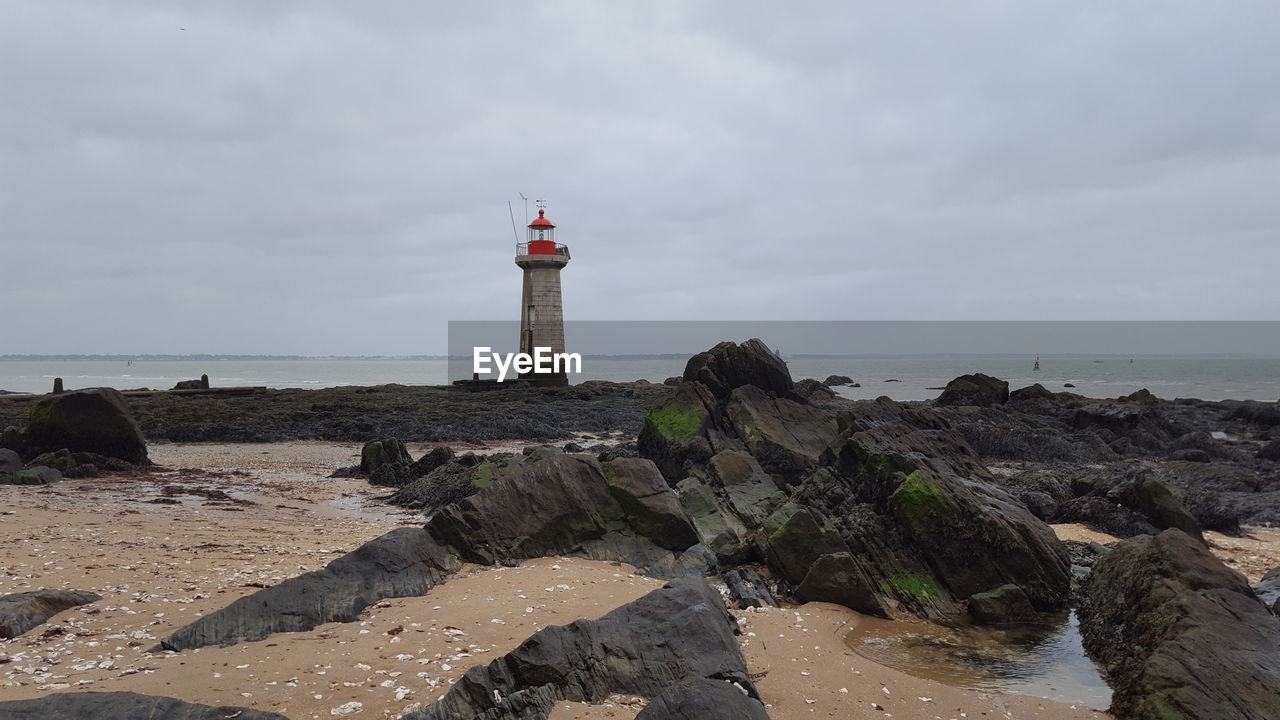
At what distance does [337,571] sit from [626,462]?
4471mm

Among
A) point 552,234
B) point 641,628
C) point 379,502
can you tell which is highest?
point 552,234

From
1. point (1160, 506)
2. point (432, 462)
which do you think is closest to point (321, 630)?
point (432, 462)

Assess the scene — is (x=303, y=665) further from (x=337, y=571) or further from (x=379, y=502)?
(x=379, y=502)

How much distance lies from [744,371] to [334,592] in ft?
40.6

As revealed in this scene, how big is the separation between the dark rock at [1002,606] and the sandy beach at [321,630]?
1.48m

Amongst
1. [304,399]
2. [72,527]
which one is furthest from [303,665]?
[304,399]

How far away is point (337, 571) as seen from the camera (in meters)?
7.86

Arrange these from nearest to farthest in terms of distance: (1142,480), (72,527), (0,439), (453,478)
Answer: (72,527) < (1142,480) < (453,478) < (0,439)

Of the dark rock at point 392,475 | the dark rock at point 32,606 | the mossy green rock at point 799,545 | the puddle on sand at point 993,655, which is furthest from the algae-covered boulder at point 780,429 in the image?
the dark rock at point 32,606

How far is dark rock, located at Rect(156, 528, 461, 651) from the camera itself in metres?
6.61

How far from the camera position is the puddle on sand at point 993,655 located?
22.7 ft

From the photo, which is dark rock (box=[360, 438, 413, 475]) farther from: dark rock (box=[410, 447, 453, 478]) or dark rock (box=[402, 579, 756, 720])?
dark rock (box=[402, 579, 756, 720])

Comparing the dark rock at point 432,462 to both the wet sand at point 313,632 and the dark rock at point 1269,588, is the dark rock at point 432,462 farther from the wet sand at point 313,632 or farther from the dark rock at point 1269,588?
the dark rock at point 1269,588

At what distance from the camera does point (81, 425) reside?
18.2 meters
